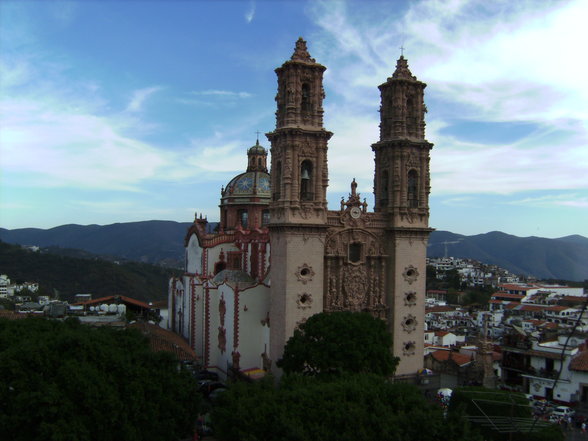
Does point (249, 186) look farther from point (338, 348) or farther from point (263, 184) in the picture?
point (338, 348)

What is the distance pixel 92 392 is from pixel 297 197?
56.0 feet

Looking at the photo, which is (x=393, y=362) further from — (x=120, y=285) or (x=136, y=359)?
(x=120, y=285)

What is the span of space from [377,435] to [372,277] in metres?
17.8

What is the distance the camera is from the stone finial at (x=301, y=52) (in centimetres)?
3509

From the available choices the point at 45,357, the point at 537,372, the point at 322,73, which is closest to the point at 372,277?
the point at 322,73

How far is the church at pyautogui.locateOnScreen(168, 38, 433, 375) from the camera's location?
33.9 meters

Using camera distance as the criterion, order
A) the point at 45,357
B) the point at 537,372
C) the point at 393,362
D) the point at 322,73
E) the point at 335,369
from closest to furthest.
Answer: the point at 45,357 → the point at 335,369 → the point at 393,362 → the point at 322,73 → the point at 537,372

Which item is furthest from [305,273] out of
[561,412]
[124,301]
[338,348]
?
[124,301]

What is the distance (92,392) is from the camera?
20.5 m

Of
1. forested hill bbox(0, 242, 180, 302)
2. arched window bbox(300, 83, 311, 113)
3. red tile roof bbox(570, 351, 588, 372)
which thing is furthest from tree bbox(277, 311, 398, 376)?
forested hill bbox(0, 242, 180, 302)

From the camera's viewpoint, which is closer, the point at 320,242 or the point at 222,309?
the point at 320,242

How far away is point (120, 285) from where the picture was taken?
405ft

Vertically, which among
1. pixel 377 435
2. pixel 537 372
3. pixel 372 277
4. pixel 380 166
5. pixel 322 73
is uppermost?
pixel 322 73

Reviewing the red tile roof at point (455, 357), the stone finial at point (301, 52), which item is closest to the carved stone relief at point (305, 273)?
the stone finial at point (301, 52)
